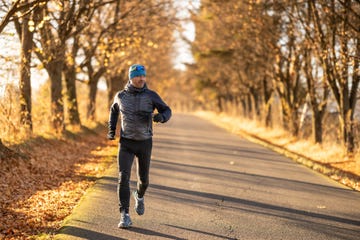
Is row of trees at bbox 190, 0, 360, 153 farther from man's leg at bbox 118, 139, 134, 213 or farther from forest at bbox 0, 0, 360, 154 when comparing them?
man's leg at bbox 118, 139, 134, 213

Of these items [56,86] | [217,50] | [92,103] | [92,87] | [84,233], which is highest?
[217,50]

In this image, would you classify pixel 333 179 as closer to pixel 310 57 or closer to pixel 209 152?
pixel 209 152

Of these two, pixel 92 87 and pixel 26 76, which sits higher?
pixel 92 87

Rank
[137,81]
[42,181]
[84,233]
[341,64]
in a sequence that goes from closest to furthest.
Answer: [84,233], [137,81], [42,181], [341,64]

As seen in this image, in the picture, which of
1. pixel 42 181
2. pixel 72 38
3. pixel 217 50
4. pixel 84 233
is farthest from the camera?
pixel 217 50

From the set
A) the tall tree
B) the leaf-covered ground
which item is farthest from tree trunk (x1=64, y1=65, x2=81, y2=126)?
the tall tree

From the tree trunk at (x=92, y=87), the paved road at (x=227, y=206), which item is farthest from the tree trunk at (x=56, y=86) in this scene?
the tree trunk at (x=92, y=87)

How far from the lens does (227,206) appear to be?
8.05m

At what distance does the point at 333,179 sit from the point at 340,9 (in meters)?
7.42

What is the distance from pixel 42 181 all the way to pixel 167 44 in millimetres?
27503

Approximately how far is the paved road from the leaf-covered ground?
37cm

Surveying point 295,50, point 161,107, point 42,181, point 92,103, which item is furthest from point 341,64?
point 92,103

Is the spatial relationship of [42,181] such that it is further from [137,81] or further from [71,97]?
[71,97]

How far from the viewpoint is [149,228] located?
649 centimetres
